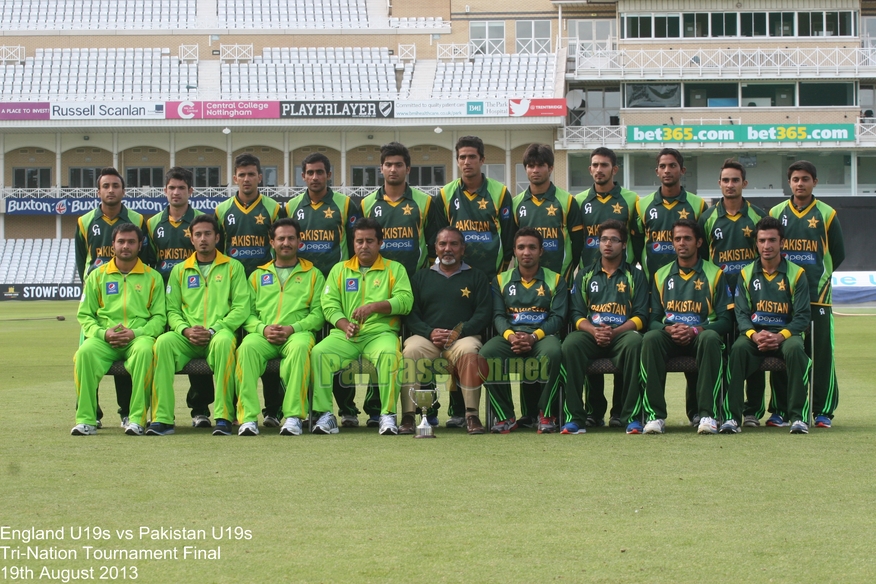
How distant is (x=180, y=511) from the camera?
16.1 feet

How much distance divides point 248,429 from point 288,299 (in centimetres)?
108

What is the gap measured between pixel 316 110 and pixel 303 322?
37.2 metres

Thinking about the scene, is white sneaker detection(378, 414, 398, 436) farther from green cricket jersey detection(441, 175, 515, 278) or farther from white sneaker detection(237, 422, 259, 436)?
green cricket jersey detection(441, 175, 515, 278)

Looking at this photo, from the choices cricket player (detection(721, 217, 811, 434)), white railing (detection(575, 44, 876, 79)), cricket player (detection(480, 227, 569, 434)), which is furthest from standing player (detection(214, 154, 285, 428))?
white railing (detection(575, 44, 876, 79))

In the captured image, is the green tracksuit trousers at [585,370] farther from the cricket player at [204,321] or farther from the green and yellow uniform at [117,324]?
the green and yellow uniform at [117,324]

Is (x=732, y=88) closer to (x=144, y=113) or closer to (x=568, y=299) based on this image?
(x=144, y=113)

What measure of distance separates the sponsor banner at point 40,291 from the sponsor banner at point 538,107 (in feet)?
62.6

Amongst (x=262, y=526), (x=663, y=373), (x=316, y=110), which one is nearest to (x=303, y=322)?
(x=663, y=373)

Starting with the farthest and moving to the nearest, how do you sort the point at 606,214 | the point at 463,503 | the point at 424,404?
the point at 606,214
the point at 424,404
the point at 463,503

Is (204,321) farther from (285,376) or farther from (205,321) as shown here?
(285,376)

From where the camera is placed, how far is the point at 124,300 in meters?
8.07

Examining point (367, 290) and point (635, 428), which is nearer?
point (635, 428)

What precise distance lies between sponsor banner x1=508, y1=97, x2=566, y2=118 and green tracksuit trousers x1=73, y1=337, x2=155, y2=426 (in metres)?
37.4

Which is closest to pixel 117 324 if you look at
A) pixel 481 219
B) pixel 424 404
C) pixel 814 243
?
pixel 424 404
